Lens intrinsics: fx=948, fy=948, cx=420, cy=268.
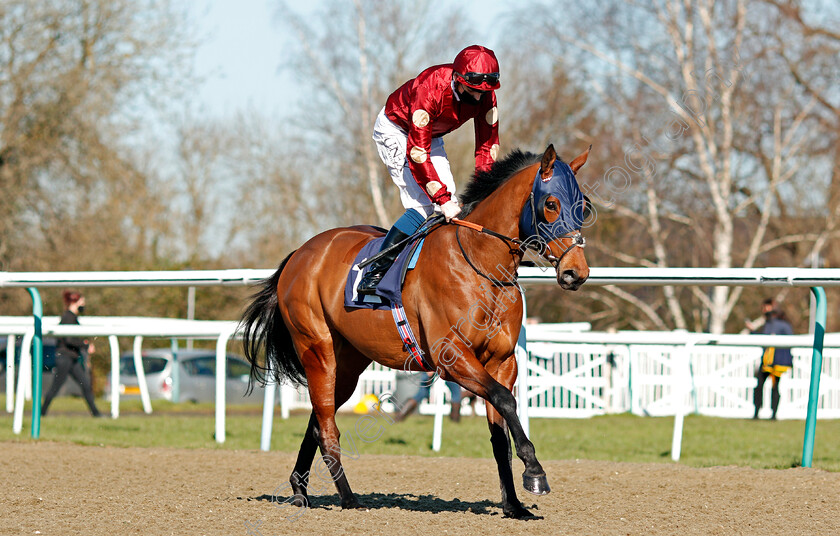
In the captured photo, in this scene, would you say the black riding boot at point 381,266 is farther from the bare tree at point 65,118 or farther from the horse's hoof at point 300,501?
the bare tree at point 65,118

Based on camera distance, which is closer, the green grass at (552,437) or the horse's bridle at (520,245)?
the horse's bridle at (520,245)

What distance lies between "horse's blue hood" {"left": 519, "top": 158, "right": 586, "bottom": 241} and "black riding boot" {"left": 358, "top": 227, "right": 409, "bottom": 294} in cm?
81

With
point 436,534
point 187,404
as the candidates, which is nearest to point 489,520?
point 436,534

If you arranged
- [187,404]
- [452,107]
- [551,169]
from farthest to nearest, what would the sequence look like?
[187,404] < [452,107] < [551,169]

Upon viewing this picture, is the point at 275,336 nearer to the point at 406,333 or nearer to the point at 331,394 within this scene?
the point at 331,394

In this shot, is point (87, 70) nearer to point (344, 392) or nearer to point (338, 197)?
point (338, 197)

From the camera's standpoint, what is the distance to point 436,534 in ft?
14.0

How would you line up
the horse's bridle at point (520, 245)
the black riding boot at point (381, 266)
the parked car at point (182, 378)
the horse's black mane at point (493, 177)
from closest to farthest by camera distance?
1. the horse's bridle at point (520, 245)
2. the horse's black mane at point (493, 177)
3. the black riding boot at point (381, 266)
4. the parked car at point (182, 378)

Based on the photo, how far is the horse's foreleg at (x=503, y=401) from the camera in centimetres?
439

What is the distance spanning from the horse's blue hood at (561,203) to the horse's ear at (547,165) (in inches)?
0.7

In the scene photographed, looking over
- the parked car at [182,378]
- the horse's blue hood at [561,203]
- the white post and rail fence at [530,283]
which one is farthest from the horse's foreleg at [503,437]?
the parked car at [182,378]

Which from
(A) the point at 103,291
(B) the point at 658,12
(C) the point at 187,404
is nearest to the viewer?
(C) the point at 187,404

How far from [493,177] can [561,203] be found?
0.65 meters

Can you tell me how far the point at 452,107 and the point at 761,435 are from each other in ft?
24.1
